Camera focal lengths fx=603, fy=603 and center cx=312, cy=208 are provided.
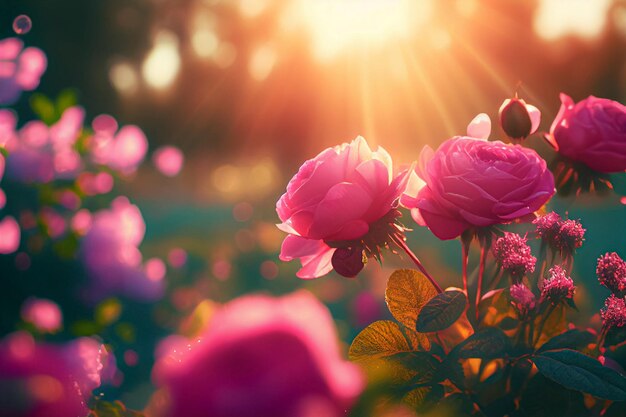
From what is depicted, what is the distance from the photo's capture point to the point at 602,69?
13.5ft

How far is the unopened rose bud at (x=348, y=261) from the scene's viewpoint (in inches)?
22.6

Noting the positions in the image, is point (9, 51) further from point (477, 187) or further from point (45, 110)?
point (477, 187)

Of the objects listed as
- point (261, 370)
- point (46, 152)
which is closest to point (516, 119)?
point (261, 370)

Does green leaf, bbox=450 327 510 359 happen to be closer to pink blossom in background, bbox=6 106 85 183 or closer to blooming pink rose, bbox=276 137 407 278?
blooming pink rose, bbox=276 137 407 278

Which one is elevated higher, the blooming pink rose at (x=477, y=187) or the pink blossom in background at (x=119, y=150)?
the blooming pink rose at (x=477, y=187)

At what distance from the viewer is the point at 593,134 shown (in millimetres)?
627

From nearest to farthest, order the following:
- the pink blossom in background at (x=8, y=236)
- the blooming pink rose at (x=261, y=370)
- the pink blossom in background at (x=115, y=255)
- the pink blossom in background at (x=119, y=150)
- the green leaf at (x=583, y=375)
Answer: the blooming pink rose at (x=261, y=370) → the green leaf at (x=583, y=375) → the pink blossom in background at (x=8, y=236) → the pink blossom in background at (x=115, y=255) → the pink blossom in background at (x=119, y=150)

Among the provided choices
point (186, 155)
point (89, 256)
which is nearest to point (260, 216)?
point (89, 256)

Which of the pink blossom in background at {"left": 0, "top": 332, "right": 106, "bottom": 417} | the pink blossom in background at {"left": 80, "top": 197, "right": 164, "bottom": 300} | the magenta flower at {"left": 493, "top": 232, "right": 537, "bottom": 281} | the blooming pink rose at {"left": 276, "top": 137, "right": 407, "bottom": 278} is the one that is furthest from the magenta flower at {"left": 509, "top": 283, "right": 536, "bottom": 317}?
the pink blossom in background at {"left": 80, "top": 197, "right": 164, "bottom": 300}

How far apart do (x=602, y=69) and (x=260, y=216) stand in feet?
8.77

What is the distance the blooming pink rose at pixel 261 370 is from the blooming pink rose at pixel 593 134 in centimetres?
44

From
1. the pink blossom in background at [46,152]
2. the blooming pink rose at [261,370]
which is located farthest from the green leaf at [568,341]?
the pink blossom in background at [46,152]

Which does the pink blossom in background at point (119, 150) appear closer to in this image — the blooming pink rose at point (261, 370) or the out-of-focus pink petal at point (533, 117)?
the out-of-focus pink petal at point (533, 117)

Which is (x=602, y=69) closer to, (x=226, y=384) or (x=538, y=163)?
(x=538, y=163)
